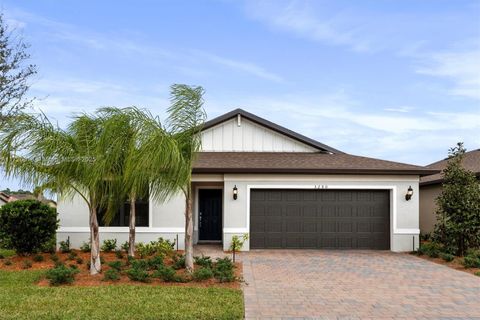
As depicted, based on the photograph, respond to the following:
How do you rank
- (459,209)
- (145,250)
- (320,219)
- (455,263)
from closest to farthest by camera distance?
(455,263) → (145,250) → (459,209) → (320,219)

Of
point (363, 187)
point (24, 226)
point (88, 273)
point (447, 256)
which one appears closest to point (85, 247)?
point (24, 226)

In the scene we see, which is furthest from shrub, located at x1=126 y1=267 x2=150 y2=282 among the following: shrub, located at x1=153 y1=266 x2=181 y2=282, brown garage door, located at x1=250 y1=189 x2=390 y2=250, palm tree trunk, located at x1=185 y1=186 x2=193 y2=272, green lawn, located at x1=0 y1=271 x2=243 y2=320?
brown garage door, located at x1=250 y1=189 x2=390 y2=250

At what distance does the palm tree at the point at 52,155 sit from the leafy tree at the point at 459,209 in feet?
34.4

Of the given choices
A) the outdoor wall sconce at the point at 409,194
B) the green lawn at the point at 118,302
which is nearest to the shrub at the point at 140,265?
the green lawn at the point at 118,302

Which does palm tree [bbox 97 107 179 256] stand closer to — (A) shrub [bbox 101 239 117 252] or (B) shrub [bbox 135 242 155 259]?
(B) shrub [bbox 135 242 155 259]

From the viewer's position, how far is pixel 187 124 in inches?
420

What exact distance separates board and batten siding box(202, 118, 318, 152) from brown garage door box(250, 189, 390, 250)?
10.6 feet

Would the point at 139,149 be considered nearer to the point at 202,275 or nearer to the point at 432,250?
the point at 202,275

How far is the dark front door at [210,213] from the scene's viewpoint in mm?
18188

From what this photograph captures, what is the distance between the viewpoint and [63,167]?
33.4 feet

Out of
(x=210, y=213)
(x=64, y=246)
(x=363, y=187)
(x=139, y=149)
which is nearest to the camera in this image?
(x=139, y=149)

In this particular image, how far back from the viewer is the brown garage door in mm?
15969

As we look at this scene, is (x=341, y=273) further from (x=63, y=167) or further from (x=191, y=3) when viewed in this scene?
(x=191, y=3)

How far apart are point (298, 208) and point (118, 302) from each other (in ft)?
29.7
